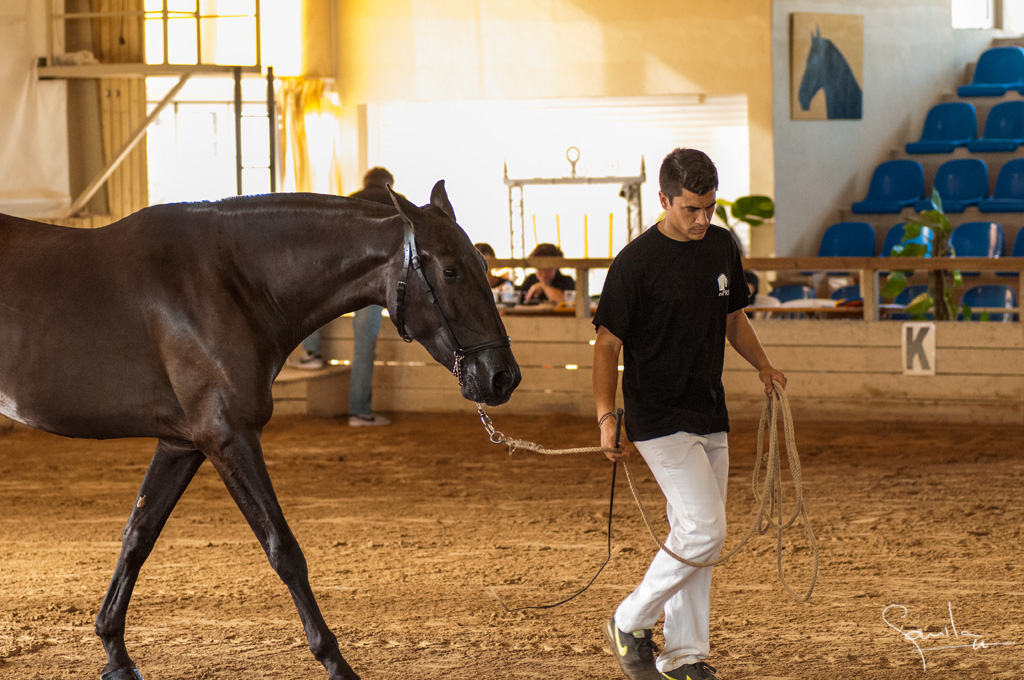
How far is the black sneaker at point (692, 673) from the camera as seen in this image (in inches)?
134

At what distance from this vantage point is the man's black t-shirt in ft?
10.9

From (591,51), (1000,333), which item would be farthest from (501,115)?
(1000,333)

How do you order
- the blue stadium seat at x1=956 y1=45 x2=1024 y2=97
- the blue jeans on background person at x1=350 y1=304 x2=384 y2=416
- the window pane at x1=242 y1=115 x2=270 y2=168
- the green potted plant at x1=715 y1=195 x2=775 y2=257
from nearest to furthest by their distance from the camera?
the blue jeans on background person at x1=350 y1=304 x2=384 y2=416, the green potted plant at x1=715 y1=195 x2=775 y2=257, the window pane at x1=242 y1=115 x2=270 y2=168, the blue stadium seat at x1=956 y1=45 x2=1024 y2=97

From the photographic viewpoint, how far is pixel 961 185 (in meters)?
12.9

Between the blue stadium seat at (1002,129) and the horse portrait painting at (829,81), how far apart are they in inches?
56.4

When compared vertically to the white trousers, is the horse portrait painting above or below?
above

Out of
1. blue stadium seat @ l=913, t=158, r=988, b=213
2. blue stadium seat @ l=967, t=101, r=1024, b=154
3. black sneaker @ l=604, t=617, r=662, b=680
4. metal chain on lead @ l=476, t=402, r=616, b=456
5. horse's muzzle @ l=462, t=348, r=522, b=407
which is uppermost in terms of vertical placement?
blue stadium seat @ l=967, t=101, r=1024, b=154

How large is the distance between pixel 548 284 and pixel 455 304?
23.0 feet

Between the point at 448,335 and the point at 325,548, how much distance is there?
2456 mm

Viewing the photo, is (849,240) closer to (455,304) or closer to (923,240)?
(923,240)

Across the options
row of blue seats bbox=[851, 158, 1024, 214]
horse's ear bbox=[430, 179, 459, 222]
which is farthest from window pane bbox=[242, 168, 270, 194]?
horse's ear bbox=[430, 179, 459, 222]

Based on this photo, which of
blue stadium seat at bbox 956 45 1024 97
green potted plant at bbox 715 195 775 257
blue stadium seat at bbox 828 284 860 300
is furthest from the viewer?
blue stadium seat at bbox 956 45 1024 97

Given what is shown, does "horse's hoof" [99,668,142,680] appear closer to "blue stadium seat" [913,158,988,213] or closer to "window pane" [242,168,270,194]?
"window pane" [242,168,270,194]

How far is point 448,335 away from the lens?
3143mm
